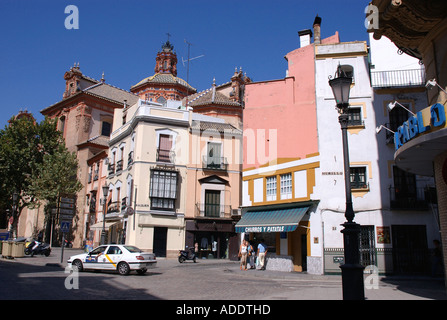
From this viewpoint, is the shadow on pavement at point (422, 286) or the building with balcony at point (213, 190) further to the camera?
the building with balcony at point (213, 190)

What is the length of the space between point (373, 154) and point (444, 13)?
9022 millimetres

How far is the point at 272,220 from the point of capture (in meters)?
21.4

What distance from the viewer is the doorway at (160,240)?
30688mm

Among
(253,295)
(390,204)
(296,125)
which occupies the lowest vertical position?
(253,295)

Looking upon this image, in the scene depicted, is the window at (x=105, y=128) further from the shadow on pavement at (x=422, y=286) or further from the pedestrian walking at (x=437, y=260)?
the pedestrian walking at (x=437, y=260)

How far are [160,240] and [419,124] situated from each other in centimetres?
2359

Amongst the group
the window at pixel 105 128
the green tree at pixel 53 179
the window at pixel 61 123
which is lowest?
the green tree at pixel 53 179

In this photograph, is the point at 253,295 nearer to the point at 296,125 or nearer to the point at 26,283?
the point at 26,283

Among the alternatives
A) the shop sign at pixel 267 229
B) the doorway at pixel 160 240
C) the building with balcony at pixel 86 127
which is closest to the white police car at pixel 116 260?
the shop sign at pixel 267 229

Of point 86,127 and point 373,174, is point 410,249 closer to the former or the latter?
point 373,174

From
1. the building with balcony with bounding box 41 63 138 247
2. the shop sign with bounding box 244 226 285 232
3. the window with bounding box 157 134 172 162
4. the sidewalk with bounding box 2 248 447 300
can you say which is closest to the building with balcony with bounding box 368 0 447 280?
the sidewalk with bounding box 2 248 447 300

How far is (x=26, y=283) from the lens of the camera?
12.9 m

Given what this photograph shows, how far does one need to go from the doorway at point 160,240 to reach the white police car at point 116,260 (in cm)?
1200
